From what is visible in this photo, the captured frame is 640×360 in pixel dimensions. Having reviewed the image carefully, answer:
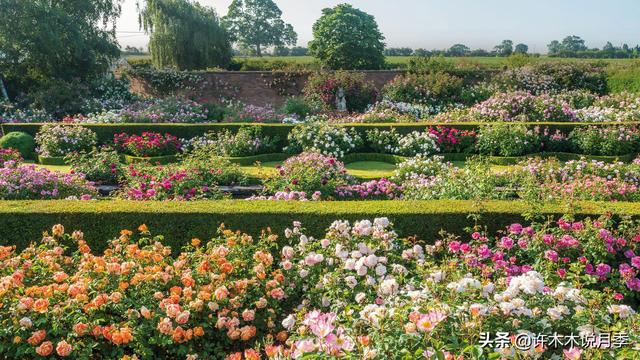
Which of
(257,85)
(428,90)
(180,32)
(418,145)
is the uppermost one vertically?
(180,32)

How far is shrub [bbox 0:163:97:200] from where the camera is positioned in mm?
7426

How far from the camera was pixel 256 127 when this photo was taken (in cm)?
1221

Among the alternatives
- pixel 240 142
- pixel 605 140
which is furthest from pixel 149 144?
pixel 605 140

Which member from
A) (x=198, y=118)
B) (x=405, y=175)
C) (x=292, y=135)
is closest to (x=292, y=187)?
(x=405, y=175)

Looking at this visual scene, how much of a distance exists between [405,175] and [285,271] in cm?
459

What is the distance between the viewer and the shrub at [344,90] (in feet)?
70.1

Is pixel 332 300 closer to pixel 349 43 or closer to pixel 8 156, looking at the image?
pixel 8 156

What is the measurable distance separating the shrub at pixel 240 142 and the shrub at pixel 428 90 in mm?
10046

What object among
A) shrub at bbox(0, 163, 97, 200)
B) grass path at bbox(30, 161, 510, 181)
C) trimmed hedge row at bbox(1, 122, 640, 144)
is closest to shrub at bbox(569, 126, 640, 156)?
trimmed hedge row at bbox(1, 122, 640, 144)

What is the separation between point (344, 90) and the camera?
842 inches

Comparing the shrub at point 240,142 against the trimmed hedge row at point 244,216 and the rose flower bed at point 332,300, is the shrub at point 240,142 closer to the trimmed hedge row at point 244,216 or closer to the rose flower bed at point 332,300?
the trimmed hedge row at point 244,216

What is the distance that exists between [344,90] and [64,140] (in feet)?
37.6

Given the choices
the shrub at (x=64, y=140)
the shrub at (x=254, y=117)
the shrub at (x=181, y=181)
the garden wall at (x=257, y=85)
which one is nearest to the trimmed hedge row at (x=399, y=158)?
the shrub at (x=181, y=181)

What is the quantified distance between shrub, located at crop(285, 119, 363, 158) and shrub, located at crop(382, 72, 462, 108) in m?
9.47
